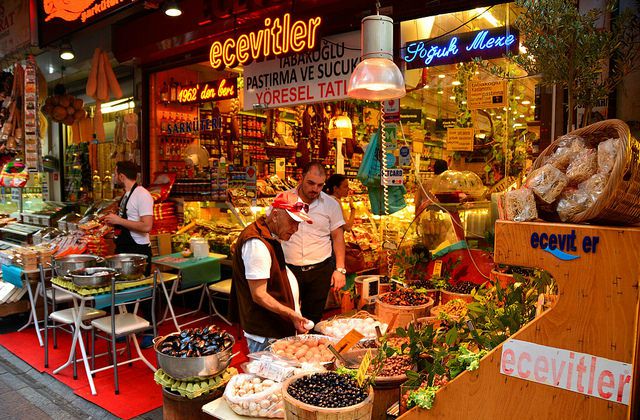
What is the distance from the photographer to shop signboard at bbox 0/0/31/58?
746 centimetres

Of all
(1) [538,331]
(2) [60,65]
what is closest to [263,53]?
(1) [538,331]

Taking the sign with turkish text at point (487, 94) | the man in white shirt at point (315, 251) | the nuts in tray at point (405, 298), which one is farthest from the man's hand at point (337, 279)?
the sign with turkish text at point (487, 94)

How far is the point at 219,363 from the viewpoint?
260 cm

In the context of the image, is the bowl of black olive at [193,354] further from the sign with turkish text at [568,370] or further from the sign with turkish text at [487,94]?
the sign with turkish text at [487,94]

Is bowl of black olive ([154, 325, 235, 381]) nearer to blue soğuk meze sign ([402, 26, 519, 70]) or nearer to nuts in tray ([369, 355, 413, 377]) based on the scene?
nuts in tray ([369, 355, 413, 377])

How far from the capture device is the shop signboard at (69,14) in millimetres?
5824

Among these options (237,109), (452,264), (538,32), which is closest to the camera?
(538,32)

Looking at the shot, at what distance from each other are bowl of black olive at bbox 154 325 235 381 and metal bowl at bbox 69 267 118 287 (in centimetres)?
182

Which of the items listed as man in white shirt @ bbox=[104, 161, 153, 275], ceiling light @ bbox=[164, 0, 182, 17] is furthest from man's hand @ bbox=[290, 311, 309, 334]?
ceiling light @ bbox=[164, 0, 182, 17]

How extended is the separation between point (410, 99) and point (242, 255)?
7.36 meters

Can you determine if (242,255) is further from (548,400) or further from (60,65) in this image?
(60,65)

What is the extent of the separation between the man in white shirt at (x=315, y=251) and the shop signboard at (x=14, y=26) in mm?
5994

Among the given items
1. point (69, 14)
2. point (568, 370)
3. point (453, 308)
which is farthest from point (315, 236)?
point (69, 14)

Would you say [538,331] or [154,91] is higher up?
[154,91]
